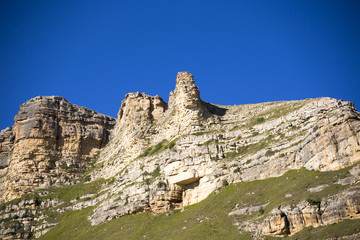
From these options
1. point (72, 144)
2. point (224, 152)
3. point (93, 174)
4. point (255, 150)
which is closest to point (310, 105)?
point (255, 150)

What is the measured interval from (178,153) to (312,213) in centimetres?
3451

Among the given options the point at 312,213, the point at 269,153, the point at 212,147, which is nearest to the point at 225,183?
the point at 269,153

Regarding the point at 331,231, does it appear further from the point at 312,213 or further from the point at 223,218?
the point at 223,218

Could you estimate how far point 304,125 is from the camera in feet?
221

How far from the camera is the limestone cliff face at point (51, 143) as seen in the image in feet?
341

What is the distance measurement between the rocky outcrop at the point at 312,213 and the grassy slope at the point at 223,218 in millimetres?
1068

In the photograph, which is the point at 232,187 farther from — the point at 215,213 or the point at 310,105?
the point at 310,105

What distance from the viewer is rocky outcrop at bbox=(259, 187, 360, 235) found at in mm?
43469

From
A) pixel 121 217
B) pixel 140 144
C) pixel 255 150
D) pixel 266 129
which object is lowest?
pixel 121 217

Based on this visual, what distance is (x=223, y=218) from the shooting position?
57.2 m

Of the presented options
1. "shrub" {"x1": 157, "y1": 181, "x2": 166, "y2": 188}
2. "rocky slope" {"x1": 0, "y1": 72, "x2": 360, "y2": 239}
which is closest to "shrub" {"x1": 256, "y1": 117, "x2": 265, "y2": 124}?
"rocky slope" {"x1": 0, "y1": 72, "x2": 360, "y2": 239}

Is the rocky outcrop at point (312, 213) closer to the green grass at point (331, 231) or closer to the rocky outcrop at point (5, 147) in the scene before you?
the green grass at point (331, 231)

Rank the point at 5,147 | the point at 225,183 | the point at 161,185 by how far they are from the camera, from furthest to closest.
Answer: the point at 5,147 < the point at 161,185 < the point at 225,183

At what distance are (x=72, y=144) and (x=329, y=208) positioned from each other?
84.0 meters
